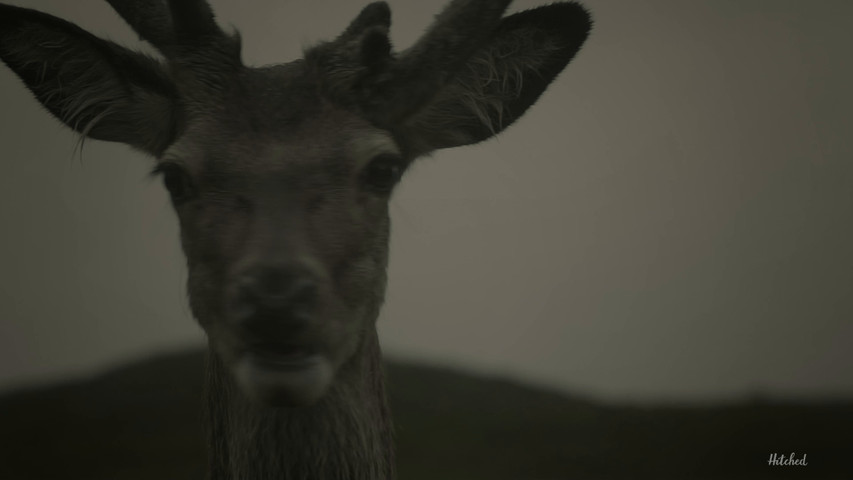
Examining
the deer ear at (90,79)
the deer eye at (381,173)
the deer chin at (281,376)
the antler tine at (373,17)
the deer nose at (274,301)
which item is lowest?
the deer chin at (281,376)

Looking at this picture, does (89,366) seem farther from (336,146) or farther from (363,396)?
(336,146)

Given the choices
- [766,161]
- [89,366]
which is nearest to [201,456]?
[89,366]

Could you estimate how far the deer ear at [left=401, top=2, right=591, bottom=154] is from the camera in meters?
1.58

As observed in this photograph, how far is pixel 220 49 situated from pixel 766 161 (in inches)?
79.4

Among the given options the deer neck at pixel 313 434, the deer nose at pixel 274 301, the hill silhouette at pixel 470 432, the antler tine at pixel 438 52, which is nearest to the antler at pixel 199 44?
the antler tine at pixel 438 52

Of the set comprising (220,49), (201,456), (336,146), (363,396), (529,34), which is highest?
(529,34)

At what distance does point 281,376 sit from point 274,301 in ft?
0.47

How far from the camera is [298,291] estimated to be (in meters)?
1.17

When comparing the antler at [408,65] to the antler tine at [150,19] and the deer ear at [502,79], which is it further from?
the antler tine at [150,19]

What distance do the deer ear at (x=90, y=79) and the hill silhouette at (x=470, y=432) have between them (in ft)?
3.30

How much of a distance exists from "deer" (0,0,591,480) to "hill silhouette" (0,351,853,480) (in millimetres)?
873

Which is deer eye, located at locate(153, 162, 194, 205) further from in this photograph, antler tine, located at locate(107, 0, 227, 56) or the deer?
antler tine, located at locate(107, 0, 227, 56)

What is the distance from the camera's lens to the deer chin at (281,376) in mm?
1208

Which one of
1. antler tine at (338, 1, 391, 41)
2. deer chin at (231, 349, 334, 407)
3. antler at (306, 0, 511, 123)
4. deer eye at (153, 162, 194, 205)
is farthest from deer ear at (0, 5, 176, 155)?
deer chin at (231, 349, 334, 407)
